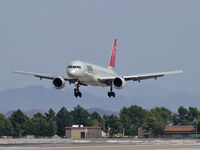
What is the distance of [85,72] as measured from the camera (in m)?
101

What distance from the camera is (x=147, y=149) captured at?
325 feet

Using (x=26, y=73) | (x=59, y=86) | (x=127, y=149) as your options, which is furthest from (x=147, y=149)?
(x=26, y=73)

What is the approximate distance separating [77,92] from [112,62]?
26.1 metres

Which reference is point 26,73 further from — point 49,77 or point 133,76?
point 133,76

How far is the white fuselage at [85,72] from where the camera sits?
3890 inches

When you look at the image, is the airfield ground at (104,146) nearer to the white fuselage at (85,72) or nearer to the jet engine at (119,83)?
the jet engine at (119,83)

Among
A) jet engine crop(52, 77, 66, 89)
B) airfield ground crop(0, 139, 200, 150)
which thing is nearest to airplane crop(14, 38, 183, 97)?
jet engine crop(52, 77, 66, 89)

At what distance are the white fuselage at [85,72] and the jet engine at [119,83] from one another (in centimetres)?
232

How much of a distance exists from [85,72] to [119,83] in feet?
26.1

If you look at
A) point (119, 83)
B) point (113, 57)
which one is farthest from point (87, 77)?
point (113, 57)

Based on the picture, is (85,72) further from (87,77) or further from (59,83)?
(59,83)

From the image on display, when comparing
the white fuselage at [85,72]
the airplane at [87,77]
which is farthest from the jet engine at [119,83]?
the white fuselage at [85,72]

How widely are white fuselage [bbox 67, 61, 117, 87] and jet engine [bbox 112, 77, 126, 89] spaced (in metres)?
2.32

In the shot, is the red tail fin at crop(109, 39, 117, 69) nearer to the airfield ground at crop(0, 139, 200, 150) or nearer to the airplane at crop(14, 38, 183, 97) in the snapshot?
the airplane at crop(14, 38, 183, 97)
